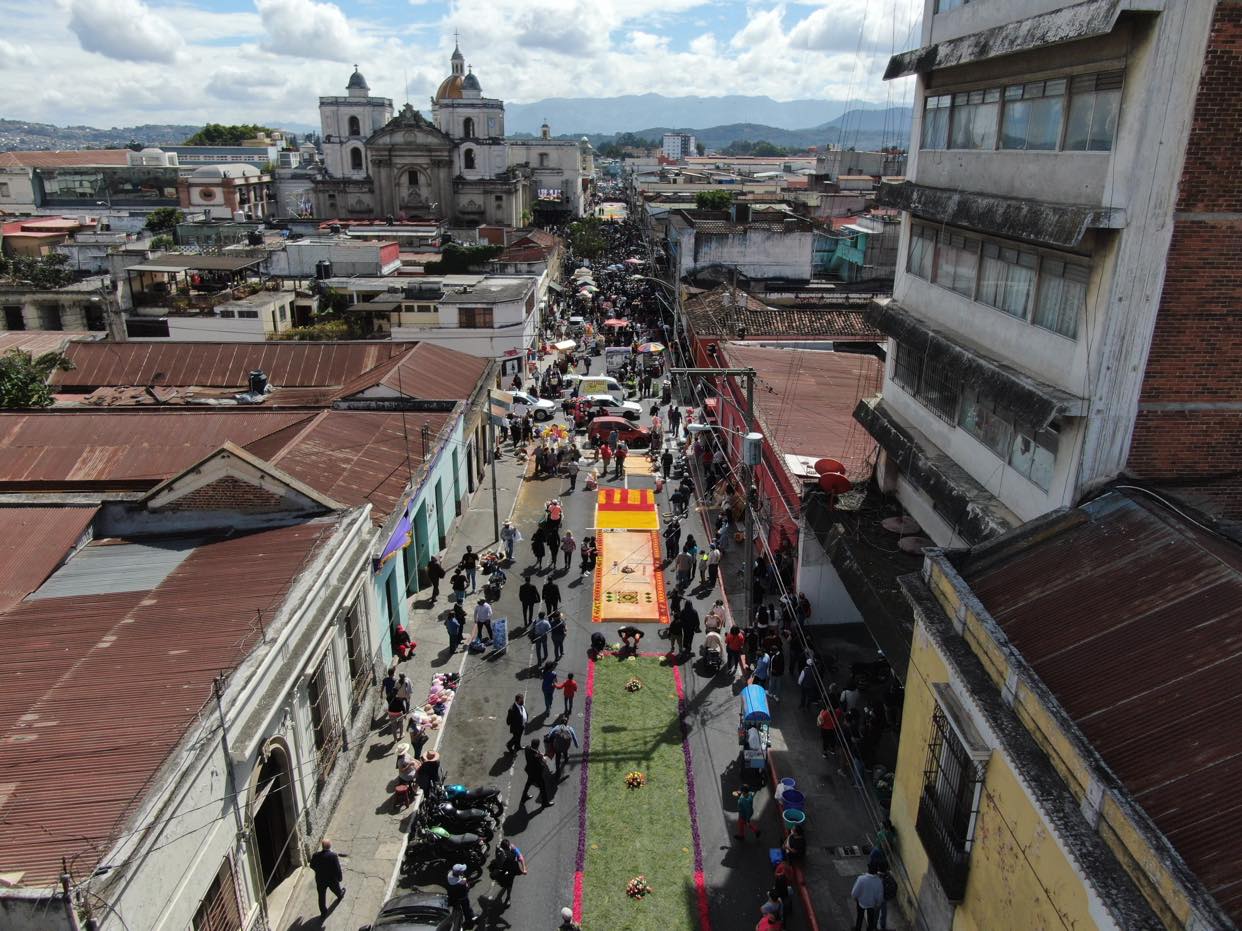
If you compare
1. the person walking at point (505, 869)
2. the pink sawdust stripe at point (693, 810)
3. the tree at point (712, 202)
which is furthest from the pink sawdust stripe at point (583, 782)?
the tree at point (712, 202)

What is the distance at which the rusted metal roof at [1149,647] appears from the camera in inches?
270

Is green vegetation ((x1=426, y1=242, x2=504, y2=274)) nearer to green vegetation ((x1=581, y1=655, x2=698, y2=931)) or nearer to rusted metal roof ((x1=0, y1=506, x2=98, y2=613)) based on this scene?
rusted metal roof ((x1=0, y1=506, x2=98, y2=613))

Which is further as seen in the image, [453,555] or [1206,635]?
[453,555]

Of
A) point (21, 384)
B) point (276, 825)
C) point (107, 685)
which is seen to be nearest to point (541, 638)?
point (276, 825)

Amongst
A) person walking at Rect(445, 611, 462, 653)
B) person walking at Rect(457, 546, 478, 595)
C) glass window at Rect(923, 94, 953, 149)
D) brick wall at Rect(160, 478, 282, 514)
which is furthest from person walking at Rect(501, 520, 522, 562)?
glass window at Rect(923, 94, 953, 149)

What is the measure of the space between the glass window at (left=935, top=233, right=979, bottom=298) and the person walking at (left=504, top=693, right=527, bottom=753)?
32.2ft

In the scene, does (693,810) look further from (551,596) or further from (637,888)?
(551,596)

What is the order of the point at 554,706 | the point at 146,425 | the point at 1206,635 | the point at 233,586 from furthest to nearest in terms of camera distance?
the point at 146,425
the point at 554,706
the point at 233,586
the point at 1206,635

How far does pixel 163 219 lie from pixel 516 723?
79514 millimetres

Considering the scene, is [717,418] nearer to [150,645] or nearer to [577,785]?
[577,785]

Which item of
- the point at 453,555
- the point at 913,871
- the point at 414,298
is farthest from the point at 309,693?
the point at 414,298

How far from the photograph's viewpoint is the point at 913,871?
11.2 m

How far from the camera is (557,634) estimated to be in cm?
1778

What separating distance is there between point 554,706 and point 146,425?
12268 mm
